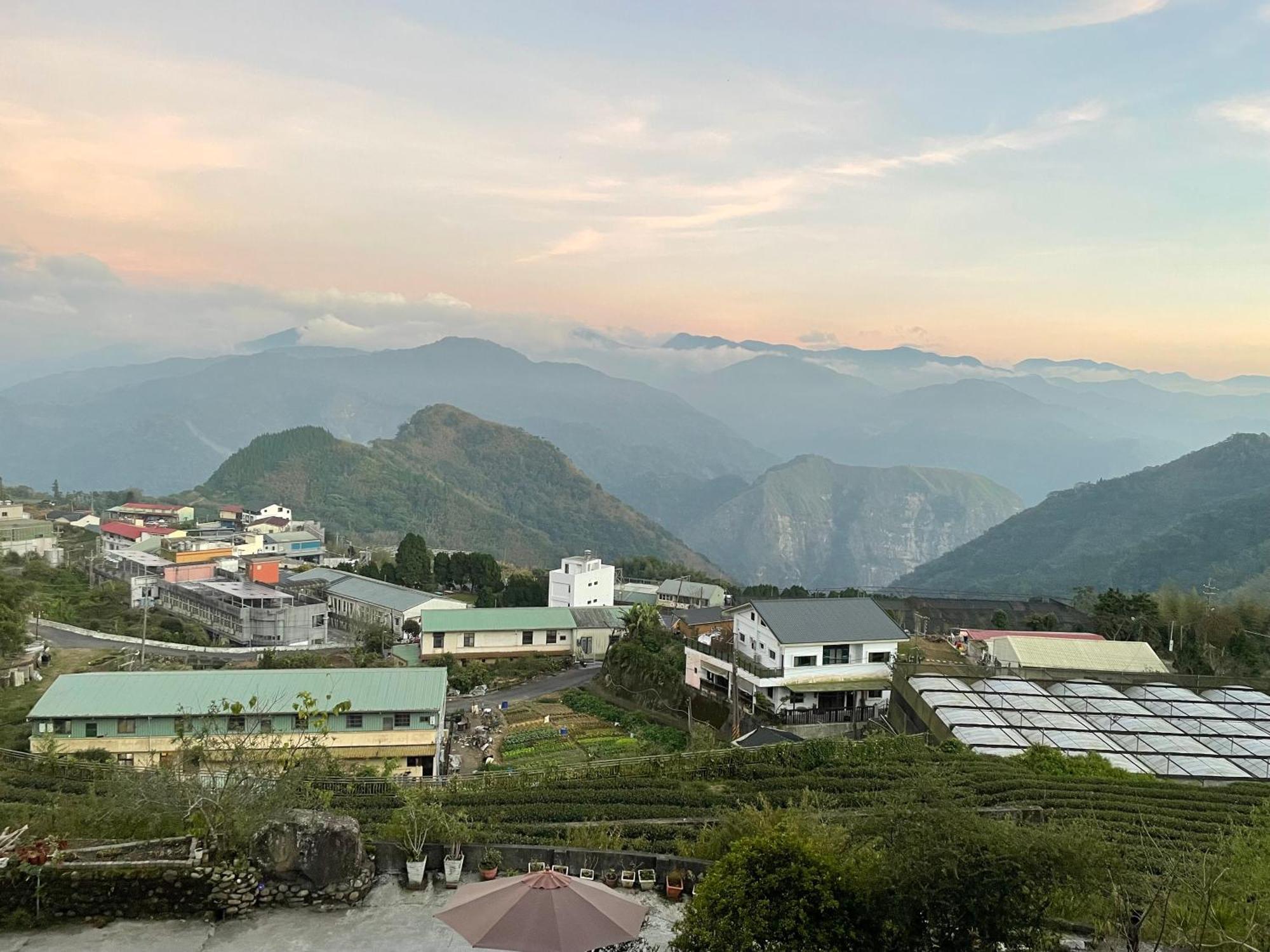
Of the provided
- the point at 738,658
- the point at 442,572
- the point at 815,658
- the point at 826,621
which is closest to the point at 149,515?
the point at 442,572

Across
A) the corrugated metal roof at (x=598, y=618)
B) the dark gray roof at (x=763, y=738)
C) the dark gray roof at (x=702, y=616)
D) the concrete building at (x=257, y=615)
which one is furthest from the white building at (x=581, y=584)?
the dark gray roof at (x=763, y=738)

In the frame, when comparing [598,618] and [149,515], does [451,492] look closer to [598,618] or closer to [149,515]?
[149,515]

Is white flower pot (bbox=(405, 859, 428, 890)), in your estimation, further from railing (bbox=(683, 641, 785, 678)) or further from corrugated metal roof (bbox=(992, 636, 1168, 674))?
corrugated metal roof (bbox=(992, 636, 1168, 674))

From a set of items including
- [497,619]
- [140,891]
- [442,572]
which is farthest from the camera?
[442,572]

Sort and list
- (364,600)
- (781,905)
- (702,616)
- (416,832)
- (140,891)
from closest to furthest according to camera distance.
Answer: (781,905)
(140,891)
(416,832)
(364,600)
(702,616)

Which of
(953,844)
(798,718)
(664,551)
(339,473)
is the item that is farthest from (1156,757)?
(339,473)
